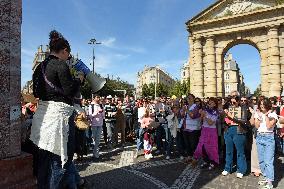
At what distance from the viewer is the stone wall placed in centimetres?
353

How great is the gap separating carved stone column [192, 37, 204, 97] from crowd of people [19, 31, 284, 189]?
58.3ft

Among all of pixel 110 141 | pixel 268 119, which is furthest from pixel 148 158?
pixel 268 119

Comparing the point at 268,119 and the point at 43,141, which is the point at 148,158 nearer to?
the point at 268,119

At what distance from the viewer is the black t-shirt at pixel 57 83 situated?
3730 mm

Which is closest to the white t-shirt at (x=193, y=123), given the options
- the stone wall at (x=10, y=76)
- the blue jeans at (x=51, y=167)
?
the blue jeans at (x=51, y=167)

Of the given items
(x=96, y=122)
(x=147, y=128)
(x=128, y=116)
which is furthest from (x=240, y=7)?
(x=96, y=122)

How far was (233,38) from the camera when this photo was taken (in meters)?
31.2

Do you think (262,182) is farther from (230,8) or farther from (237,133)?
(230,8)

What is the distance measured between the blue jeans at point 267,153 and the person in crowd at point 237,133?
0.69m

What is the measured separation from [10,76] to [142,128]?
24.0ft

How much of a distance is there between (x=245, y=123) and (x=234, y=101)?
0.63 metres

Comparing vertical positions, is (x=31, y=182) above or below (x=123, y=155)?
above

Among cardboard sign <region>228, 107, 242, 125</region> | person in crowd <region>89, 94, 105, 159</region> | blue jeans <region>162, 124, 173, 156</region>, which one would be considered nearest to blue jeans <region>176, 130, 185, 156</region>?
blue jeans <region>162, 124, 173, 156</region>

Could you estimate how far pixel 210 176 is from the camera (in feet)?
24.8
